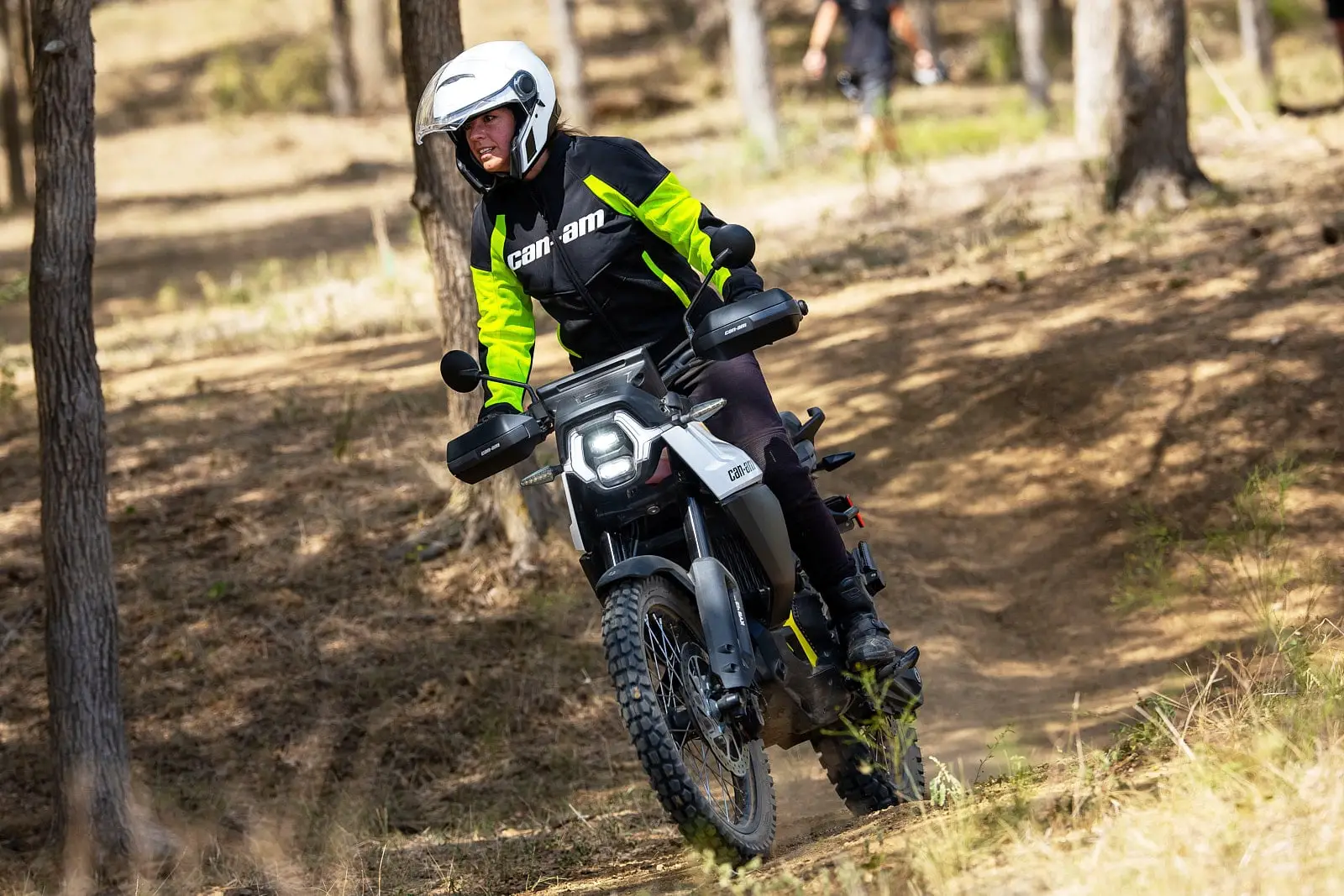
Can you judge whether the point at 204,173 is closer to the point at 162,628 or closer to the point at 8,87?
the point at 8,87

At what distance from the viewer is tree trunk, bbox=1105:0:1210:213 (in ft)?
38.2

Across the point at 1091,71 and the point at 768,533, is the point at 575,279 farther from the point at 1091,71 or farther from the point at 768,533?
the point at 1091,71

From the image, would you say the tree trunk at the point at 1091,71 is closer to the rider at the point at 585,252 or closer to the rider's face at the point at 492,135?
the rider at the point at 585,252

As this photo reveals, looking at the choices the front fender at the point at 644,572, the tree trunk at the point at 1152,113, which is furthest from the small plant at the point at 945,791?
the tree trunk at the point at 1152,113

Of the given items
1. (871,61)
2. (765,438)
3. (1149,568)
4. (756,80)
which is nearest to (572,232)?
(765,438)

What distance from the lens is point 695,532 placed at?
4637 millimetres

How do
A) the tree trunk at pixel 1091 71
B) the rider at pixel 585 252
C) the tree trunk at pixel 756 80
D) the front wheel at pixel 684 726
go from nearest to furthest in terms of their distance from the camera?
the front wheel at pixel 684 726
the rider at pixel 585 252
the tree trunk at pixel 1091 71
the tree trunk at pixel 756 80

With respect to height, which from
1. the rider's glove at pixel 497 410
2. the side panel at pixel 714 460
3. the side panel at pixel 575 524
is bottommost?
the side panel at pixel 575 524

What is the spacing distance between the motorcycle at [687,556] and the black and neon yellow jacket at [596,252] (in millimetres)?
214

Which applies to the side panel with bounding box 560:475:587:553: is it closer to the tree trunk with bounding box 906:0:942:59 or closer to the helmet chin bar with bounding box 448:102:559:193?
the helmet chin bar with bounding box 448:102:559:193

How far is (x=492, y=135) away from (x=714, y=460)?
48.7 inches

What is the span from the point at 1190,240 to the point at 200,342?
25.7 feet

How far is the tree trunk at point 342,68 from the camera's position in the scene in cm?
2902

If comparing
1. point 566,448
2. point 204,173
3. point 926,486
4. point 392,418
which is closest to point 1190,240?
point 926,486
